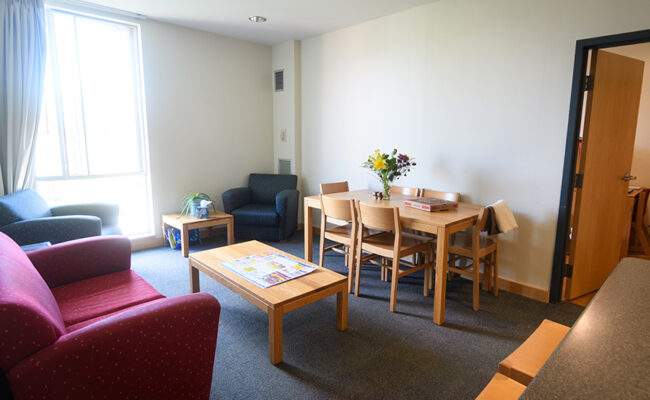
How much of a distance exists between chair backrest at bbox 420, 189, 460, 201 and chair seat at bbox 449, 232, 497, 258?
36cm

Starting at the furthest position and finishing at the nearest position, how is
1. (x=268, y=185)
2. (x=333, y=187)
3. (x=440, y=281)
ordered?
(x=268, y=185)
(x=333, y=187)
(x=440, y=281)

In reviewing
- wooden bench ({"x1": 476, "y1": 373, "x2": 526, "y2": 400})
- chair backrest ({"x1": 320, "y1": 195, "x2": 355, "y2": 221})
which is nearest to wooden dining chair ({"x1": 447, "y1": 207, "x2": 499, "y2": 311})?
chair backrest ({"x1": 320, "y1": 195, "x2": 355, "y2": 221})

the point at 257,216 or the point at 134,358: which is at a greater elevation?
the point at 134,358

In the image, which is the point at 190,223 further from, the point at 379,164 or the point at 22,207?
the point at 379,164

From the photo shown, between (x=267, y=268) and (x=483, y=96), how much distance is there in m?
2.34

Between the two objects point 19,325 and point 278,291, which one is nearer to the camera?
point 19,325

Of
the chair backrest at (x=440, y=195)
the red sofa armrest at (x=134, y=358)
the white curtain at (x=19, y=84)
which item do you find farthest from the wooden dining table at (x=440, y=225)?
the white curtain at (x=19, y=84)

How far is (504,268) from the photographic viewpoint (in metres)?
3.21

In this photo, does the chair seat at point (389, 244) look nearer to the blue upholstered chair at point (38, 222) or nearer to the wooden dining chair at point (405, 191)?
the wooden dining chair at point (405, 191)

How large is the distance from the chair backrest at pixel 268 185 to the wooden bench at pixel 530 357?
3.99 metres

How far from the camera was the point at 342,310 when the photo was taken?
2461 millimetres

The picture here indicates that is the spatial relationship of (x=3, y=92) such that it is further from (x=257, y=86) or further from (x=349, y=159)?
(x=349, y=159)

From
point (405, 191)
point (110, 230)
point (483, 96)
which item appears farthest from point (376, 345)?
point (110, 230)

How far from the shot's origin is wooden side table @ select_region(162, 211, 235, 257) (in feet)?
13.1
